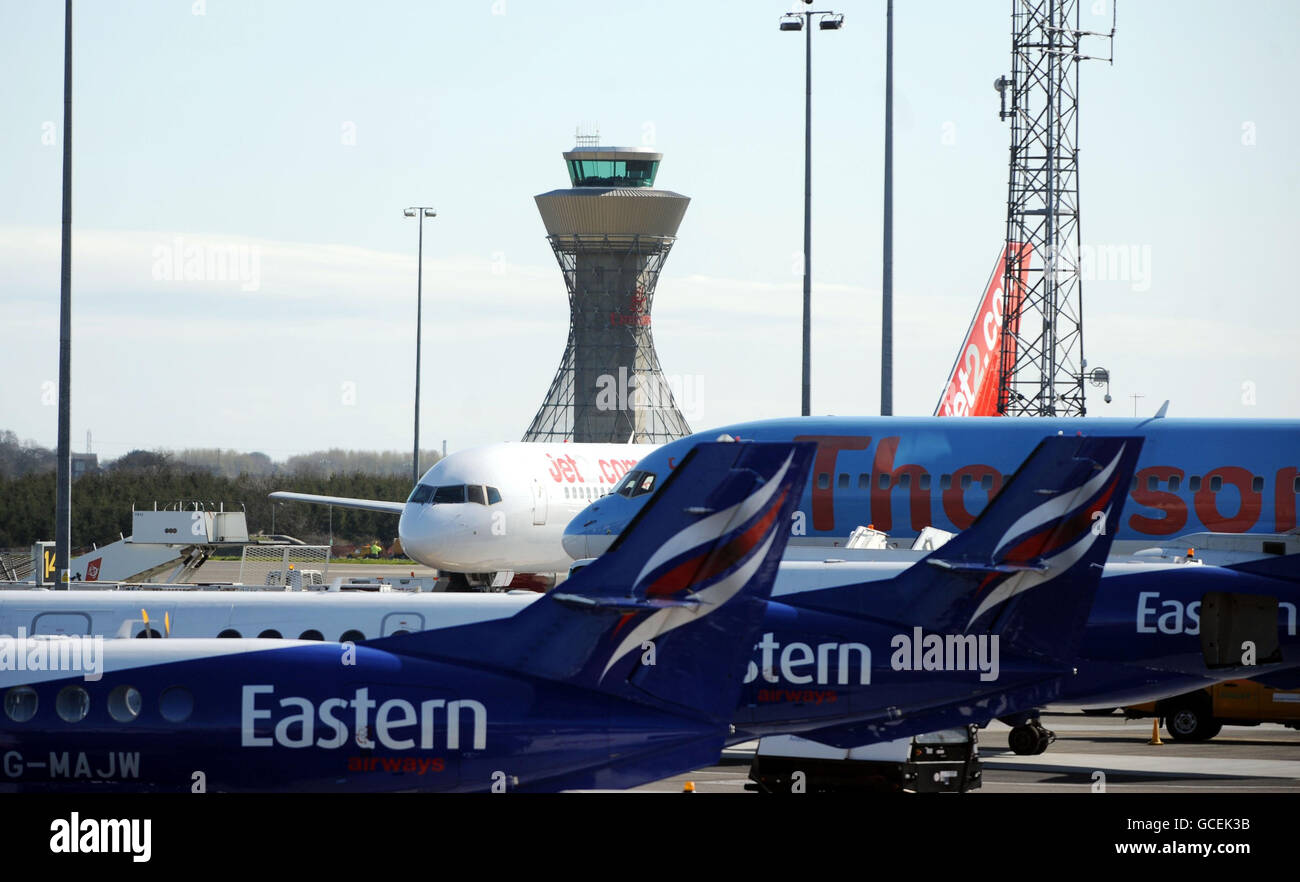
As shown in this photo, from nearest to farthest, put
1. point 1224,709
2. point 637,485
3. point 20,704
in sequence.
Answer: point 20,704
point 1224,709
point 637,485

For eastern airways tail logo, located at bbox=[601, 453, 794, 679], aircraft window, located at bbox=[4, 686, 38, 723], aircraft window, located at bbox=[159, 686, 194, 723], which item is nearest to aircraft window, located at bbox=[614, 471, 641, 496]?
eastern airways tail logo, located at bbox=[601, 453, 794, 679]

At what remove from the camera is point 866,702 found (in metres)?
18.8

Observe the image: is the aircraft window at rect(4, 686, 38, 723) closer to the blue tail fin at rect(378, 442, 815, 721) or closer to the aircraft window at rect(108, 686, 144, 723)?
the aircraft window at rect(108, 686, 144, 723)

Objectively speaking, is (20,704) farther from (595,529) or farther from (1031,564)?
(595,529)

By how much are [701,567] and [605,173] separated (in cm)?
13205

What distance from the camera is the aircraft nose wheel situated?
26625mm

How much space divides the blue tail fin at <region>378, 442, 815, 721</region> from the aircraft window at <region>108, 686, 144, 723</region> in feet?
7.61

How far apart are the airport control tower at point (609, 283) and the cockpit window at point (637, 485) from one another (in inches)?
4035

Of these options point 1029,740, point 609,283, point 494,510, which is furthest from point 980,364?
point 609,283

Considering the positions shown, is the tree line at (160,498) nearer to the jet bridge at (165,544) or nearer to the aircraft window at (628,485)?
the jet bridge at (165,544)

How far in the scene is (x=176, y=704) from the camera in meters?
14.4

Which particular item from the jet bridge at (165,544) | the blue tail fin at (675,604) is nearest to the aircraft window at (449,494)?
the jet bridge at (165,544)

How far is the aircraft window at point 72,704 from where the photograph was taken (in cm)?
1435
